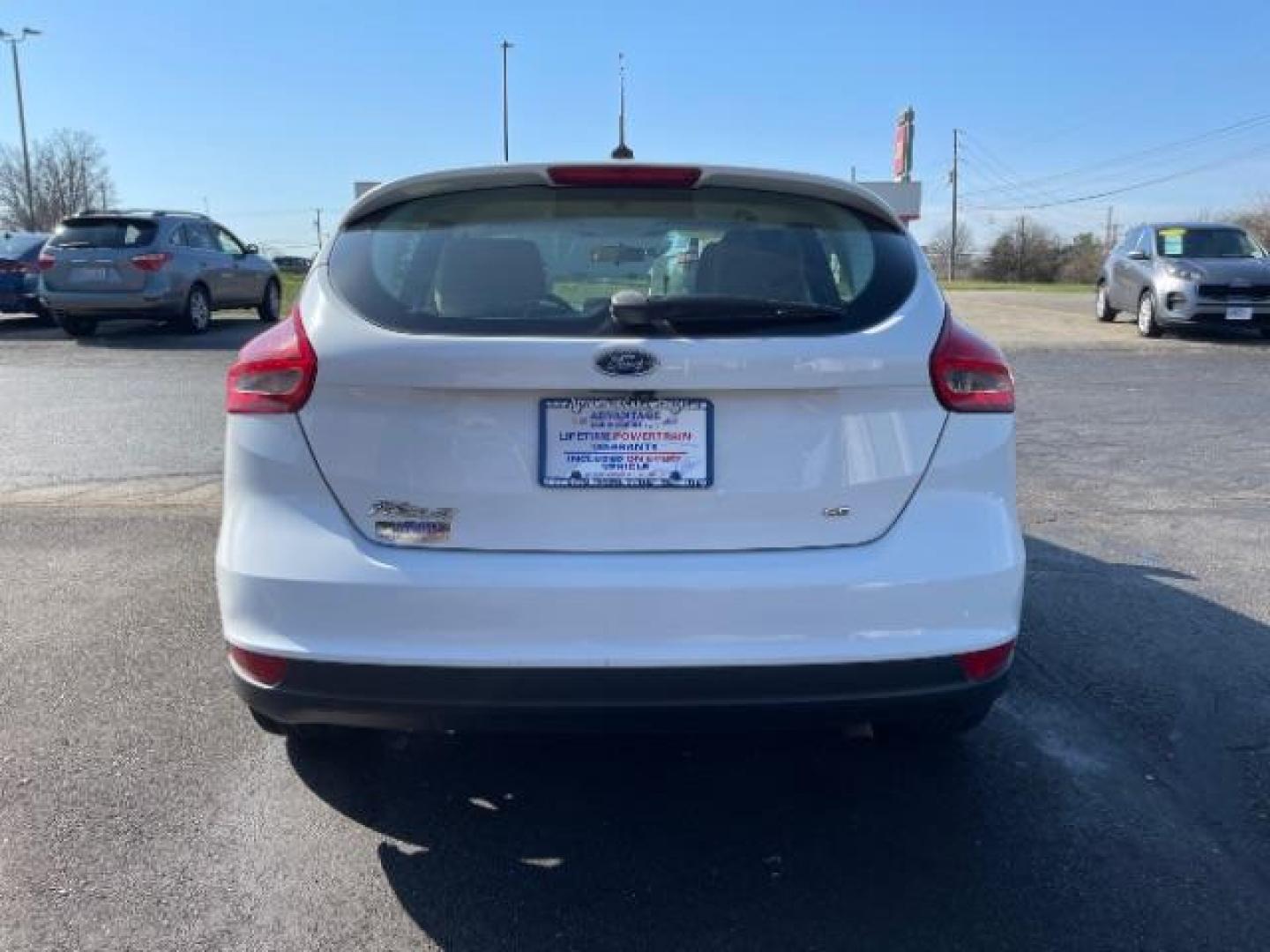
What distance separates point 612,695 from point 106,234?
48.1 feet

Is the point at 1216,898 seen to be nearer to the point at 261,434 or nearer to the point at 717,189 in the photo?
the point at 717,189

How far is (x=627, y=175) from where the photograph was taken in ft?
9.39

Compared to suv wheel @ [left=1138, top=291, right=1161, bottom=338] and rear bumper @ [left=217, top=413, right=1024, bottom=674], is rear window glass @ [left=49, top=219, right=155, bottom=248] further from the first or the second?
rear bumper @ [left=217, top=413, right=1024, bottom=674]

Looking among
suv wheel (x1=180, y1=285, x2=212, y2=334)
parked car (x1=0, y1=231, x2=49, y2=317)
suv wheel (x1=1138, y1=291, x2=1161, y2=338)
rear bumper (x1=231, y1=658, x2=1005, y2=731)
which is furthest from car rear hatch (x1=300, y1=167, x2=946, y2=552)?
parked car (x1=0, y1=231, x2=49, y2=317)

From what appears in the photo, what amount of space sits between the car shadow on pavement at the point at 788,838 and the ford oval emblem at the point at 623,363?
1237 mm

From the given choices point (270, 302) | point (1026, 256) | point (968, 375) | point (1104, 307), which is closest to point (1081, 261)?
point (1026, 256)

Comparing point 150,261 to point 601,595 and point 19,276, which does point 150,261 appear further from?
point 601,595

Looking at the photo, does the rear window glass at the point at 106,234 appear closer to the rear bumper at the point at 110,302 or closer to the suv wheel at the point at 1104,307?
the rear bumper at the point at 110,302

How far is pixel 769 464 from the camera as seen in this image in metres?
2.58

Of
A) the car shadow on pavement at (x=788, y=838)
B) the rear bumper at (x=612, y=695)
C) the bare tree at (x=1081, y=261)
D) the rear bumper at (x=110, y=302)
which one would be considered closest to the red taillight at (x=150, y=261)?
the rear bumper at (x=110, y=302)

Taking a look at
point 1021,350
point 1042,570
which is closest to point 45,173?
point 1021,350

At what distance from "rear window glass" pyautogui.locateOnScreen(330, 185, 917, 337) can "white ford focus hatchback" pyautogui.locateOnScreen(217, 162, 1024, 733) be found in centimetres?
2

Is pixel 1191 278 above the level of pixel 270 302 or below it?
above

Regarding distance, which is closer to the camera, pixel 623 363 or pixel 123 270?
pixel 623 363
